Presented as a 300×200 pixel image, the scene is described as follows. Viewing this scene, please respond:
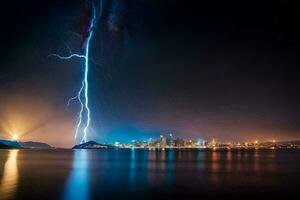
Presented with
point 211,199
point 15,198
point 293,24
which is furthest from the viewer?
point 211,199

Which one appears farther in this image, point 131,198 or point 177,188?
point 177,188

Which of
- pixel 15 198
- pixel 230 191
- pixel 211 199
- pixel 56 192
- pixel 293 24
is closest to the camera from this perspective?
pixel 293 24

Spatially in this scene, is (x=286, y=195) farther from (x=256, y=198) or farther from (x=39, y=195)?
(x=39, y=195)

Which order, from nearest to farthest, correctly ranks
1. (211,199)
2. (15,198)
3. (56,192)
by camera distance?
(15,198) → (211,199) → (56,192)

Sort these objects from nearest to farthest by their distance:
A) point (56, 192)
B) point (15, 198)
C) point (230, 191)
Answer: point (15, 198)
point (56, 192)
point (230, 191)

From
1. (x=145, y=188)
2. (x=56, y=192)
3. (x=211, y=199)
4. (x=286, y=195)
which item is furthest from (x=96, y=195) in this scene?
(x=286, y=195)

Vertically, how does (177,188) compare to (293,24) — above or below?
below

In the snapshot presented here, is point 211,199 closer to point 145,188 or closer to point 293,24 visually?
point 145,188

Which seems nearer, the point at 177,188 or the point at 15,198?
the point at 15,198

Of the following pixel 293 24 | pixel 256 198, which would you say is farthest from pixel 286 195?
pixel 293 24
